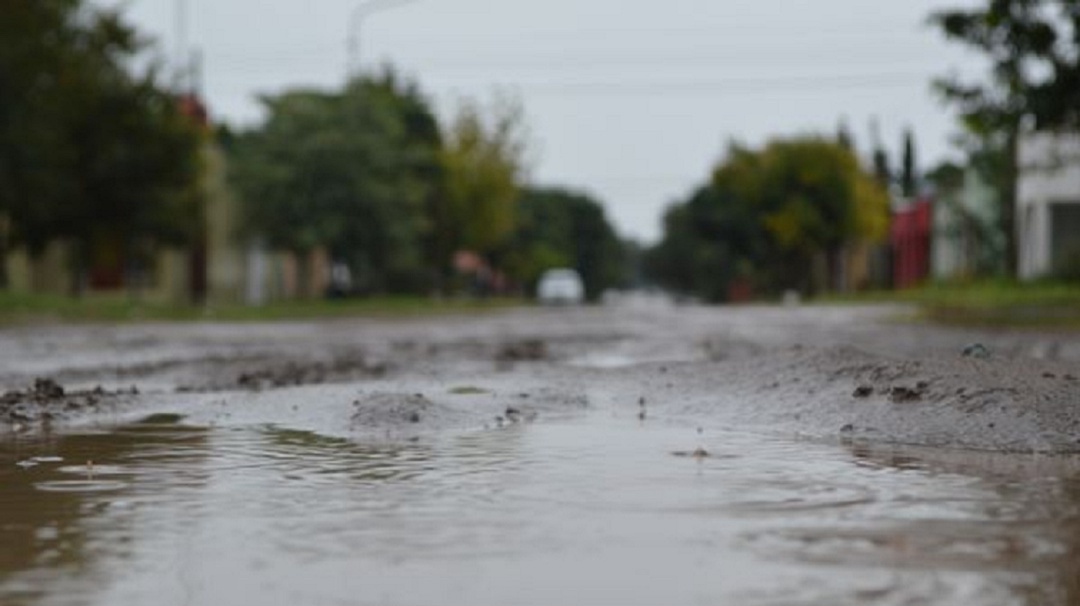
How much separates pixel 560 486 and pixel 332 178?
4818 centimetres

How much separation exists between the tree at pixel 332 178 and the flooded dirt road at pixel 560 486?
1642 inches

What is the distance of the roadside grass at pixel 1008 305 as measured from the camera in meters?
22.3

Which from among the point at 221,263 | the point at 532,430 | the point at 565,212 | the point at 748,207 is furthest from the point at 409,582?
the point at 565,212

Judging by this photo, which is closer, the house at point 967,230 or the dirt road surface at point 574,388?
the dirt road surface at point 574,388

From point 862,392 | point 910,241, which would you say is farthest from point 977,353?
point 910,241

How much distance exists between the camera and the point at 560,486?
17.1ft

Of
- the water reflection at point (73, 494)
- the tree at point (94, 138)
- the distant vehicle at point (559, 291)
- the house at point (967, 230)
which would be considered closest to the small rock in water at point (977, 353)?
the water reflection at point (73, 494)

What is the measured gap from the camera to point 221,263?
57.4m

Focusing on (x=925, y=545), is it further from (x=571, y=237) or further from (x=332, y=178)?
(x=571, y=237)

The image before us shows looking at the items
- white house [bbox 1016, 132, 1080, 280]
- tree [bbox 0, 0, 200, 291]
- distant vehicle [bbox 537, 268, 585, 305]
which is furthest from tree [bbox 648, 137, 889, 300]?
tree [bbox 0, 0, 200, 291]

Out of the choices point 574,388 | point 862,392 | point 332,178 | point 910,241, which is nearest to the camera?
point 862,392

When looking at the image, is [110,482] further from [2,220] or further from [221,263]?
[221,263]

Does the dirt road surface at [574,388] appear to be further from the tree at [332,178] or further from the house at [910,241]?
the house at [910,241]

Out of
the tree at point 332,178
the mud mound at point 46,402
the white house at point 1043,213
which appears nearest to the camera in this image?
the mud mound at point 46,402
